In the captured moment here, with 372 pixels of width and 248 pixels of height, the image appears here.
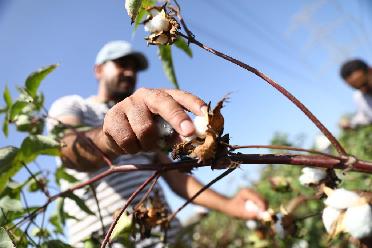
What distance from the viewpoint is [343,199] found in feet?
1.65

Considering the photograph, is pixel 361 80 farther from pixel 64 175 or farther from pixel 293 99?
pixel 293 99

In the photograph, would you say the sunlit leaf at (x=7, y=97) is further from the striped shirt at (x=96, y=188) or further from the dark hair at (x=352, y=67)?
the dark hair at (x=352, y=67)

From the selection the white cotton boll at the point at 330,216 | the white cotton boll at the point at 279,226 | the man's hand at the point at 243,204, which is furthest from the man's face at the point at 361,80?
the white cotton boll at the point at 330,216

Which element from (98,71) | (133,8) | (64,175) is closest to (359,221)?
(133,8)

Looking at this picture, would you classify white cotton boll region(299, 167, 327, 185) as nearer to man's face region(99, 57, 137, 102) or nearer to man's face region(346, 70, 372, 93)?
man's face region(99, 57, 137, 102)

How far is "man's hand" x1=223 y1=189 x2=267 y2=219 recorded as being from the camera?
49.1 inches

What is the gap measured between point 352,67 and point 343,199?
380 centimetres

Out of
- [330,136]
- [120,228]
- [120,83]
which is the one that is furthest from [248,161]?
[120,83]

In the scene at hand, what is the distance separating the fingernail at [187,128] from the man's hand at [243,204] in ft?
2.66

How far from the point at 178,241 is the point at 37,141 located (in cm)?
48

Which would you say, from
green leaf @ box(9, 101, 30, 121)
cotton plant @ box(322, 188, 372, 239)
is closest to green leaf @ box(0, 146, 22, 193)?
green leaf @ box(9, 101, 30, 121)

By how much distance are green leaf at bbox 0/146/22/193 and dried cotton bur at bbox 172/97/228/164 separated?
53 centimetres

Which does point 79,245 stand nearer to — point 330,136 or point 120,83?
point 120,83

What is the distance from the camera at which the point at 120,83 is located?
7.30ft
